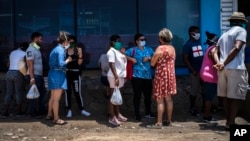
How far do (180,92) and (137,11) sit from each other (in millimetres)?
2493

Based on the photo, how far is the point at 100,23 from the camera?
466 inches

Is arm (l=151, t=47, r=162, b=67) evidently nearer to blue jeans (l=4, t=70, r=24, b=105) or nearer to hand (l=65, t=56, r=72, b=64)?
hand (l=65, t=56, r=72, b=64)

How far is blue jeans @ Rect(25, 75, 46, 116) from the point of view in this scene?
9530mm

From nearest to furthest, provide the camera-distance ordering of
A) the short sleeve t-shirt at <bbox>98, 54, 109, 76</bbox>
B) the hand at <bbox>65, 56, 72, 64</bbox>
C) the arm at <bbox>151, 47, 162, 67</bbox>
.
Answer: the arm at <bbox>151, 47, 162, 67</bbox> < the hand at <bbox>65, 56, 72, 64</bbox> < the short sleeve t-shirt at <bbox>98, 54, 109, 76</bbox>

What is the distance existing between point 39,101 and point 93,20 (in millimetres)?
3093

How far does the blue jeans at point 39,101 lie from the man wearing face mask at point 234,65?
385cm

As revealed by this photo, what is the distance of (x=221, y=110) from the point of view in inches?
390

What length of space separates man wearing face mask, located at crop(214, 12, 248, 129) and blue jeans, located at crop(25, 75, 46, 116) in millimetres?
3849

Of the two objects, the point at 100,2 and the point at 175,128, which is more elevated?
the point at 100,2

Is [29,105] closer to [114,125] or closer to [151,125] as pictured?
[114,125]

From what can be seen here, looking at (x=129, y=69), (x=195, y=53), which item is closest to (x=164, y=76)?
(x=129, y=69)

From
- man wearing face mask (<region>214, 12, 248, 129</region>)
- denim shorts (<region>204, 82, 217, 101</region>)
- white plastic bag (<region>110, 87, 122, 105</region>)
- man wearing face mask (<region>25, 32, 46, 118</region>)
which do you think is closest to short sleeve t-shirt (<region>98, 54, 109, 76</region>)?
white plastic bag (<region>110, 87, 122, 105</region>)

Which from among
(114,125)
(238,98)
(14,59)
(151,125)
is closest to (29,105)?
(14,59)

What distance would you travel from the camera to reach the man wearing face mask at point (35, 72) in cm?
922
